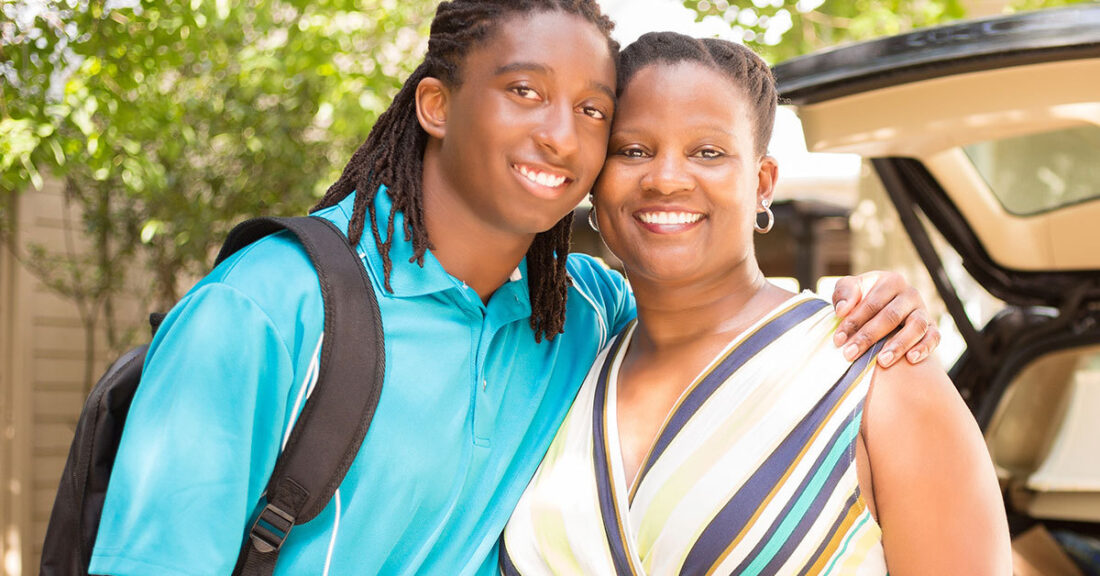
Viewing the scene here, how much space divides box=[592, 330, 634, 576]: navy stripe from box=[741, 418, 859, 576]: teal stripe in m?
0.25

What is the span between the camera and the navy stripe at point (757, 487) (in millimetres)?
1909

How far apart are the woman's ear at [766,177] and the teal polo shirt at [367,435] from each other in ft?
1.80

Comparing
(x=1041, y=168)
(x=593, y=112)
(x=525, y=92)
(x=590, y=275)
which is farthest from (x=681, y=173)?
(x=1041, y=168)

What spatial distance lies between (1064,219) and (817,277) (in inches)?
246

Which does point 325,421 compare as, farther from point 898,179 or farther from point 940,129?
point 898,179

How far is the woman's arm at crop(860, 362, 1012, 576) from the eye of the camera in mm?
1798

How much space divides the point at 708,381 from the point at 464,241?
573 millimetres

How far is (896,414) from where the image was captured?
1.84 metres

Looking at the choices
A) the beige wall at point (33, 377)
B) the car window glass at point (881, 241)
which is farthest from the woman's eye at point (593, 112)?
the car window glass at point (881, 241)

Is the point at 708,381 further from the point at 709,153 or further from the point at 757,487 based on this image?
the point at 709,153

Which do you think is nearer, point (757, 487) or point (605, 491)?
point (757, 487)

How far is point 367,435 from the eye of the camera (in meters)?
1.94

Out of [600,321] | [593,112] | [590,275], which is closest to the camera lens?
[593,112]

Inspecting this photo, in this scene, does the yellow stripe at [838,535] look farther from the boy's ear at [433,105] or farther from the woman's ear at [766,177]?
the boy's ear at [433,105]
